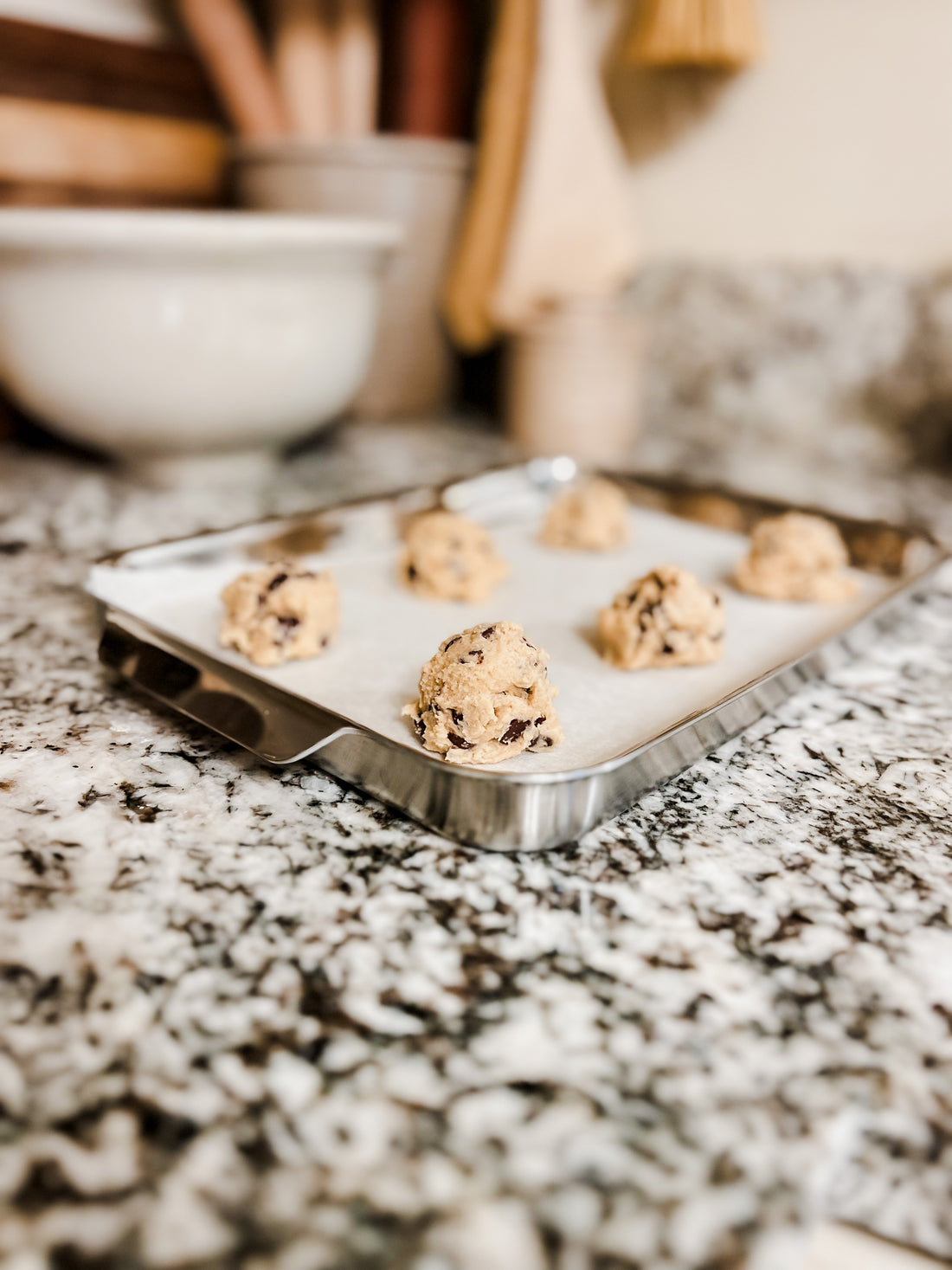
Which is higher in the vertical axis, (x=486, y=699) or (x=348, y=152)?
(x=348, y=152)

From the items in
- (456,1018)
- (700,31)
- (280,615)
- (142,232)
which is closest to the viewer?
(456,1018)

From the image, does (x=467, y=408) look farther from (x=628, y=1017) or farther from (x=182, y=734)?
(x=628, y=1017)

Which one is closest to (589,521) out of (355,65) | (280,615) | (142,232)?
(280,615)

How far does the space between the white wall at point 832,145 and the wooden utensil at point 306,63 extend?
450mm

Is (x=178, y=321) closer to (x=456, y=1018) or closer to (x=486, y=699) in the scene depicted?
(x=486, y=699)

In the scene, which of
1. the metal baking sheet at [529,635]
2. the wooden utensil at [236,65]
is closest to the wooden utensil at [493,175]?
the wooden utensil at [236,65]

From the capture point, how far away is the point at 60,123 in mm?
1167

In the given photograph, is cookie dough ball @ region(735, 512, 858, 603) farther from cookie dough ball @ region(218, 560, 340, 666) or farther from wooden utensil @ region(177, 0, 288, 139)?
wooden utensil @ region(177, 0, 288, 139)

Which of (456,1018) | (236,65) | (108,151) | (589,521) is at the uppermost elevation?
(236,65)

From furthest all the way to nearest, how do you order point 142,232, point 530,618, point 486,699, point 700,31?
point 700,31, point 142,232, point 530,618, point 486,699

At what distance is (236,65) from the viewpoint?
1.20 meters

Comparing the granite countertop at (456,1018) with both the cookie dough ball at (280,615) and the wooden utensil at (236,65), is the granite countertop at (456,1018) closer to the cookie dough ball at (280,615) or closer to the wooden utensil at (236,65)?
the cookie dough ball at (280,615)

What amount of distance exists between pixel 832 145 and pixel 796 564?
678 millimetres

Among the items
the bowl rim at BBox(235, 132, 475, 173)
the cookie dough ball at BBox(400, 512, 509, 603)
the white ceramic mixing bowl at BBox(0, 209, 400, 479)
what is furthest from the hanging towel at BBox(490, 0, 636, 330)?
the cookie dough ball at BBox(400, 512, 509, 603)
